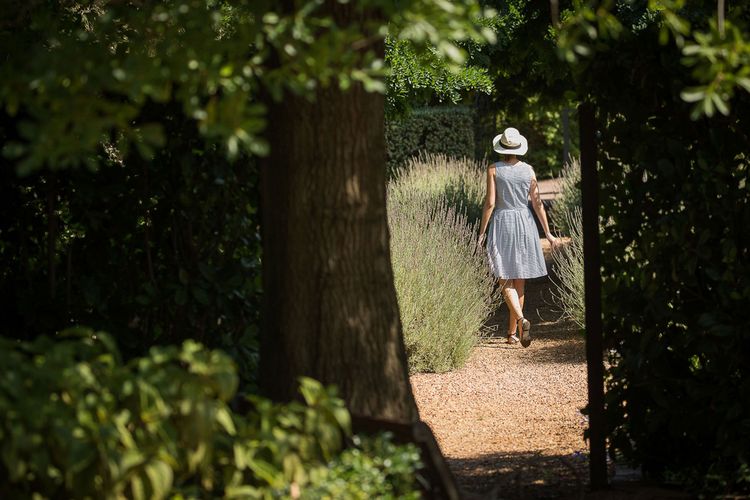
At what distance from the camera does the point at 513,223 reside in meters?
9.24

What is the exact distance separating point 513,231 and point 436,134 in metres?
11.4

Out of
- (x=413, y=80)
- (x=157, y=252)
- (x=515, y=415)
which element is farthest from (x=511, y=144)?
(x=157, y=252)

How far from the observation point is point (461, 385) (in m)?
7.80

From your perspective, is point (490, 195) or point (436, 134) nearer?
point (490, 195)

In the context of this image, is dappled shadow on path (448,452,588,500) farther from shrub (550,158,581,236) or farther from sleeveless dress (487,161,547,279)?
shrub (550,158,581,236)

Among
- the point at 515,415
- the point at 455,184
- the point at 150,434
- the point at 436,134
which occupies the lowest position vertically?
the point at 515,415

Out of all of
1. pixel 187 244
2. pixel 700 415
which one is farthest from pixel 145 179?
pixel 700 415

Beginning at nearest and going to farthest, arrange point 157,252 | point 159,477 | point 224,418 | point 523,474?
point 159,477 < point 224,418 < point 157,252 < point 523,474

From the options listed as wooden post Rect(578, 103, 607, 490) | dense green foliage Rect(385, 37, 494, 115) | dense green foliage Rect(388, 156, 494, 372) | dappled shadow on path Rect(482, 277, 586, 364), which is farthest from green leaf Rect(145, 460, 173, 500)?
dense green foliage Rect(385, 37, 494, 115)

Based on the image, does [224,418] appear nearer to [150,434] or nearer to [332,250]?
[150,434]

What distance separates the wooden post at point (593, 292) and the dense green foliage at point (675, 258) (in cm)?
5

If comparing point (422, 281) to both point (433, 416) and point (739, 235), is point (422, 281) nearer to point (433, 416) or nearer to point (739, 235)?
point (433, 416)

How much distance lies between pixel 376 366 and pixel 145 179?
50.0 inches

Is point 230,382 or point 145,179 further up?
point 145,179
